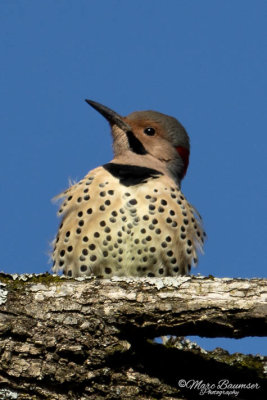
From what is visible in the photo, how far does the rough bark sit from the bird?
1.64 metres

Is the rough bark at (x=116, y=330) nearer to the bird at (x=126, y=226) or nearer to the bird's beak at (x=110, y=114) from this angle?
the bird at (x=126, y=226)

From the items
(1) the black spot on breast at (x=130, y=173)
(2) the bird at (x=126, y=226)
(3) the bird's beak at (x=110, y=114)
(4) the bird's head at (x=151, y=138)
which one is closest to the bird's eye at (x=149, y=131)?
(4) the bird's head at (x=151, y=138)

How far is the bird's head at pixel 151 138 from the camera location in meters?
8.27

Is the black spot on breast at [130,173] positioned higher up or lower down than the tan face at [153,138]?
lower down

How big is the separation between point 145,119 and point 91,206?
5.47 feet

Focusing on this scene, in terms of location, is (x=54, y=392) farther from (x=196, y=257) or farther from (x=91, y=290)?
(x=196, y=257)

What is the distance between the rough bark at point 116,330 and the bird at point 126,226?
1640 millimetres

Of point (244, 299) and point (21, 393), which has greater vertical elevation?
→ point (244, 299)

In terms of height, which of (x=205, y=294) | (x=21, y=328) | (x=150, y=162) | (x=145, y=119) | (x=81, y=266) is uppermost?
(x=145, y=119)

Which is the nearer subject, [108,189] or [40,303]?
[40,303]

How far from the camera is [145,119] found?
8367mm

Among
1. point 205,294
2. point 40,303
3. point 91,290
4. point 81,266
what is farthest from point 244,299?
point 81,266

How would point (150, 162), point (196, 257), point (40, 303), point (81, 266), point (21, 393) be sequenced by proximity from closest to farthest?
point (21, 393), point (40, 303), point (81, 266), point (196, 257), point (150, 162)

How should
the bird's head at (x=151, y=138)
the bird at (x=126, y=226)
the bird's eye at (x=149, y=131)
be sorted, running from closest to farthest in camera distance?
the bird at (x=126, y=226), the bird's head at (x=151, y=138), the bird's eye at (x=149, y=131)
